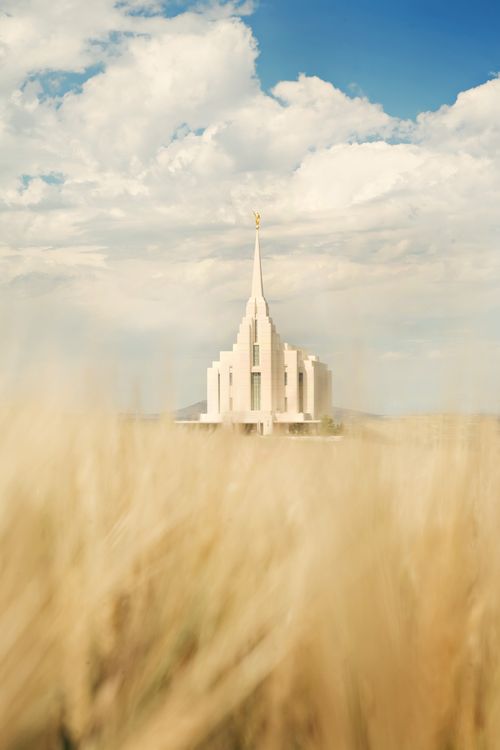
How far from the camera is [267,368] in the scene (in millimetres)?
53812

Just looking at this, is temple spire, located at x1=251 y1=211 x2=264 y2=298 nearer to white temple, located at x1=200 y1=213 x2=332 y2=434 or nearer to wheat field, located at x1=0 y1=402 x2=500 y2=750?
white temple, located at x1=200 y1=213 x2=332 y2=434

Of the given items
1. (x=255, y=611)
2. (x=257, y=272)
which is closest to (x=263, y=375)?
(x=257, y=272)

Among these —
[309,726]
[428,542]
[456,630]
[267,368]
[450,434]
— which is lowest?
[309,726]

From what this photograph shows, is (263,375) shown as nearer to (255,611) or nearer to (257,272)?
(257,272)

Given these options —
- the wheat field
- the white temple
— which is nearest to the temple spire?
the white temple

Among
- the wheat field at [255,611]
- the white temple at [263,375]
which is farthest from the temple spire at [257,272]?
the wheat field at [255,611]

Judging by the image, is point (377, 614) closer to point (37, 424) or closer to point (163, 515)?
point (163, 515)

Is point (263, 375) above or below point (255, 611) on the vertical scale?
above

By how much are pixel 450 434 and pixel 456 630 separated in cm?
33

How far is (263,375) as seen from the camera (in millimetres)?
54031

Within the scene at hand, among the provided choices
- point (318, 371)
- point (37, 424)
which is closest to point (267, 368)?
point (318, 371)

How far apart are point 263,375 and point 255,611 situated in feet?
174

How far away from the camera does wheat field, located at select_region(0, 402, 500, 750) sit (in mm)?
999

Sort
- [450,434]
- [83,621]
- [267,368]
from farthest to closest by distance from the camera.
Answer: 1. [267,368]
2. [450,434]
3. [83,621]
